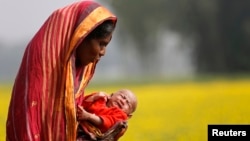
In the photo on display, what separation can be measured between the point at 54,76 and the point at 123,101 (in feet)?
1.13

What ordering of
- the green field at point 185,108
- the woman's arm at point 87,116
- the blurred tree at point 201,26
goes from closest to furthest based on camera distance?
the woman's arm at point 87,116
the green field at point 185,108
the blurred tree at point 201,26

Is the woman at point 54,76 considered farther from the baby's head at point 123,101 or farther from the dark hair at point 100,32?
the baby's head at point 123,101

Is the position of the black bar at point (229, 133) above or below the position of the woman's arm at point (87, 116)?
above

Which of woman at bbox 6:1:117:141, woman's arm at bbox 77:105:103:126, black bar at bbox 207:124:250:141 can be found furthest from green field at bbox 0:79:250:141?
woman at bbox 6:1:117:141

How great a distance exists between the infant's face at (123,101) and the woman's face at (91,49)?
22 cm

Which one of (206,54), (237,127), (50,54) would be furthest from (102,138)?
(206,54)

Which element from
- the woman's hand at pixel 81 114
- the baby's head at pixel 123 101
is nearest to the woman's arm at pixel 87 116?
the woman's hand at pixel 81 114

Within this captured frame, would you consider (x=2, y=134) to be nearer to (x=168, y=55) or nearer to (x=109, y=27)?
(x=168, y=55)

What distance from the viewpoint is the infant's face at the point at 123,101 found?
2928 mm

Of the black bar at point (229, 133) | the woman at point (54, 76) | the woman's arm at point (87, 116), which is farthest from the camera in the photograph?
the black bar at point (229, 133)

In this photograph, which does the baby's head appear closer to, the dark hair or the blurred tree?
the dark hair

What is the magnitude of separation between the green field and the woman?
3.46m

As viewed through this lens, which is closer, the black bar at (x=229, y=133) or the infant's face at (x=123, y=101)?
the infant's face at (x=123, y=101)

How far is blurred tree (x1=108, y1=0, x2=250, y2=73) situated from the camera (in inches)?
274
